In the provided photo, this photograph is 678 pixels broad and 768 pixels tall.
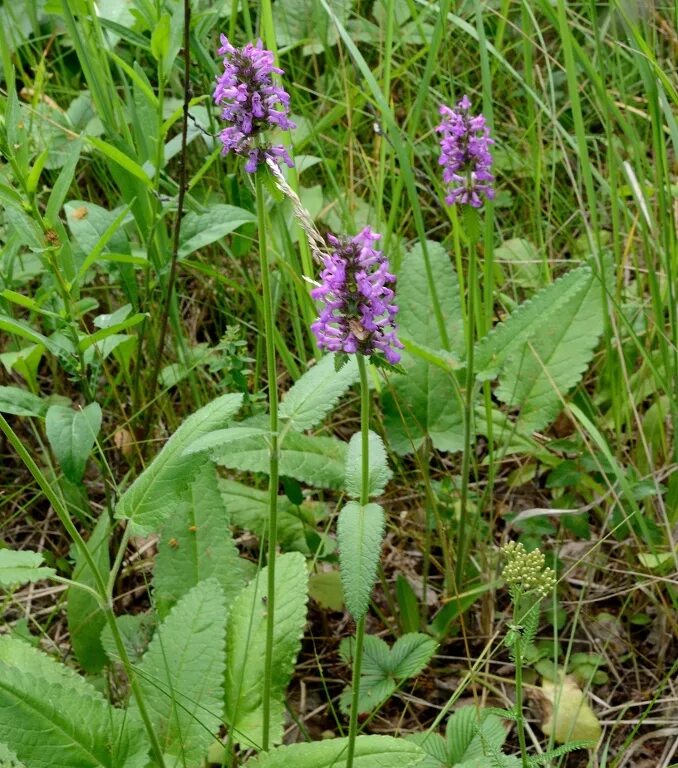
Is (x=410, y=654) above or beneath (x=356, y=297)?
beneath

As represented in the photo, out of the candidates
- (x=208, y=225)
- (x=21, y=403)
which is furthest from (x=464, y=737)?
(x=208, y=225)

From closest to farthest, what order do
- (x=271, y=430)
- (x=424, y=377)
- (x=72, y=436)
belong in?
1. (x=271, y=430)
2. (x=72, y=436)
3. (x=424, y=377)

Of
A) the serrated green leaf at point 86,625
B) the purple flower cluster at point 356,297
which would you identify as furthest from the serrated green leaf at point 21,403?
the purple flower cluster at point 356,297

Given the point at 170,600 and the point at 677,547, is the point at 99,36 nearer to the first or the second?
the point at 170,600

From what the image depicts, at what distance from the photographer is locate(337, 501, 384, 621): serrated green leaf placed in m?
1.46

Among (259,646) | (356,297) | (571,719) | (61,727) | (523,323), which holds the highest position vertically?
(356,297)

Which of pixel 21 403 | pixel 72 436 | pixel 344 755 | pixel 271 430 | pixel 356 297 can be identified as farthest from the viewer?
pixel 21 403

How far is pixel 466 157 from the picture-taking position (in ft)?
6.57

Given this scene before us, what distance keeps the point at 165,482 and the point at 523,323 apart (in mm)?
897

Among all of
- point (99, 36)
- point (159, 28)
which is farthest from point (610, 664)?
point (99, 36)

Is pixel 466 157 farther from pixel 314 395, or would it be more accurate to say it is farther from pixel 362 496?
pixel 362 496

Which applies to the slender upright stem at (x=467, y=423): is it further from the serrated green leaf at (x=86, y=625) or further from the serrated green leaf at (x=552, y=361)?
the serrated green leaf at (x=86, y=625)

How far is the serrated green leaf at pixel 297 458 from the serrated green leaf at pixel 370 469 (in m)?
0.36

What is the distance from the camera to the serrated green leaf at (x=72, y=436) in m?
1.91
